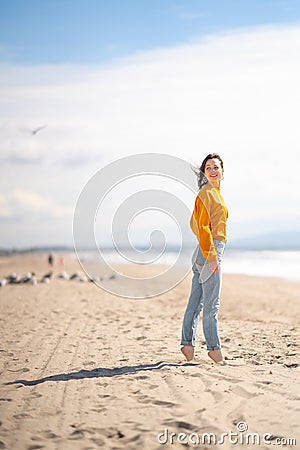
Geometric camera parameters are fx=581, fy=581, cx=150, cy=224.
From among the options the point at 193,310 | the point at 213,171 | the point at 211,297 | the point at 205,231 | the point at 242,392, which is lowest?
the point at 242,392

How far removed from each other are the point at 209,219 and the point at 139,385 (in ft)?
6.84

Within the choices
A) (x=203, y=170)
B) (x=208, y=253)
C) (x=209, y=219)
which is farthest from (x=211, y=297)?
(x=203, y=170)

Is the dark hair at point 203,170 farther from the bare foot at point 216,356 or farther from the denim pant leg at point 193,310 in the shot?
the bare foot at point 216,356

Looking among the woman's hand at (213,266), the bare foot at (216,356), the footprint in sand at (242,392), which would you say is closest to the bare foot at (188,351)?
the bare foot at (216,356)

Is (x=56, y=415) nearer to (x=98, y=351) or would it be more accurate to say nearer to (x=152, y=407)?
(x=152, y=407)

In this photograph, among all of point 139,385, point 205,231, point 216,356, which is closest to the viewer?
point 139,385

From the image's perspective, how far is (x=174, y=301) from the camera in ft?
52.5

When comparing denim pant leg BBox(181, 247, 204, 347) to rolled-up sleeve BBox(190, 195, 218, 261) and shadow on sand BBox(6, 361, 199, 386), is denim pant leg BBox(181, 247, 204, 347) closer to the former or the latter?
shadow on sand BBox(6, 361, 199, 386)

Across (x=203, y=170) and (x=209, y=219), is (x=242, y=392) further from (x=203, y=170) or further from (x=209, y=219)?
(x=203, y=170)

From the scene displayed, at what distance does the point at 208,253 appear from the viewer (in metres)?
6.84

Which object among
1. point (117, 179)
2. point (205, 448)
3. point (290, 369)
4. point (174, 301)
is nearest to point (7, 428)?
point (205, 448)

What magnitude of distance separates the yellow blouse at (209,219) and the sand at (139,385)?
4.73ft

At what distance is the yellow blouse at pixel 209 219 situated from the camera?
6828 mm

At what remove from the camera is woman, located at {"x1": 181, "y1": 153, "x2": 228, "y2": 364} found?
6.87 m
